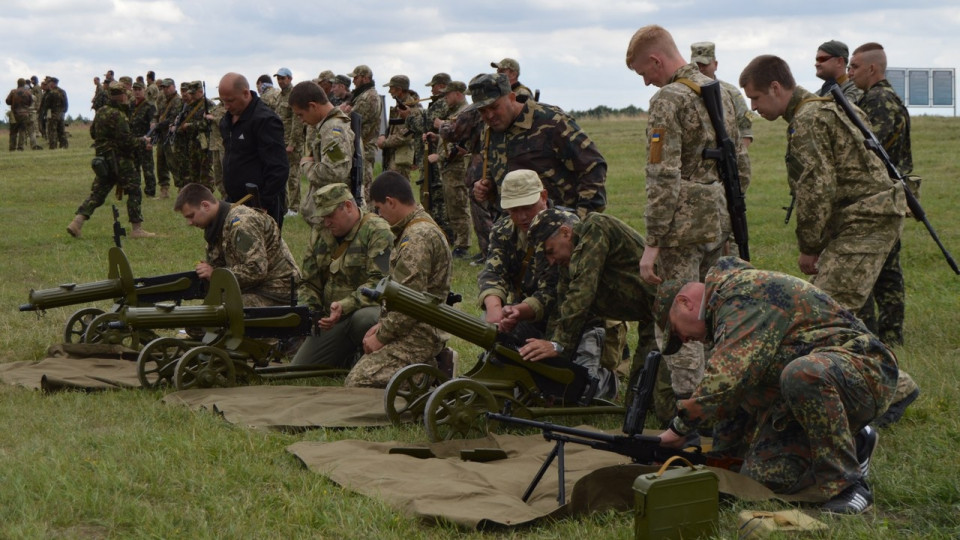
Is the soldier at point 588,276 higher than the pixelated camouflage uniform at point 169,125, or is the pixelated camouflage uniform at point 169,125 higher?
the pixelated camouflage uniform at point 169,125

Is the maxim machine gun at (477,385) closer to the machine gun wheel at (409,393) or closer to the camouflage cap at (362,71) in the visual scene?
the machine gun wheel at (409,393)

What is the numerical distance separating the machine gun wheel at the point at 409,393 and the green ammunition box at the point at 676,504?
8.46 ft

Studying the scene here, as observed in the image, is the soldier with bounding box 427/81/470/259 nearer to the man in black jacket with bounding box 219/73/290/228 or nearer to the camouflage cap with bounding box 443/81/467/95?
the camouflage cap with bounding box 443/81/467/95

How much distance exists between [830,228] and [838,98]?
0.86m

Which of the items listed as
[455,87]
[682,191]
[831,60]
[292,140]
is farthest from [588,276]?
[292,140]

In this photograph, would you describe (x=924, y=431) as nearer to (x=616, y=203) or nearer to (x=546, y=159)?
(x=546, y=159)

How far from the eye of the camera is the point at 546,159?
805 cm

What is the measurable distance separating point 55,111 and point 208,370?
3164cm

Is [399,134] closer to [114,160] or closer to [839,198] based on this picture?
[114,160]

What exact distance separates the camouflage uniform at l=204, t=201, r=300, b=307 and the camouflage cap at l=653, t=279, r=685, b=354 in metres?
3.97

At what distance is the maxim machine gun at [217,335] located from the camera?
754 centimetres

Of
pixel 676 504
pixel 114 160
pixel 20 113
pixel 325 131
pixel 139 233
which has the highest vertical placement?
pixel 20 113

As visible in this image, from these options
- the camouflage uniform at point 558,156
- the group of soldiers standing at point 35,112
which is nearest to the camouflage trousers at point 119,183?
the camouflage uniform at point 558,156

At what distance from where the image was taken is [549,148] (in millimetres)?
8047
